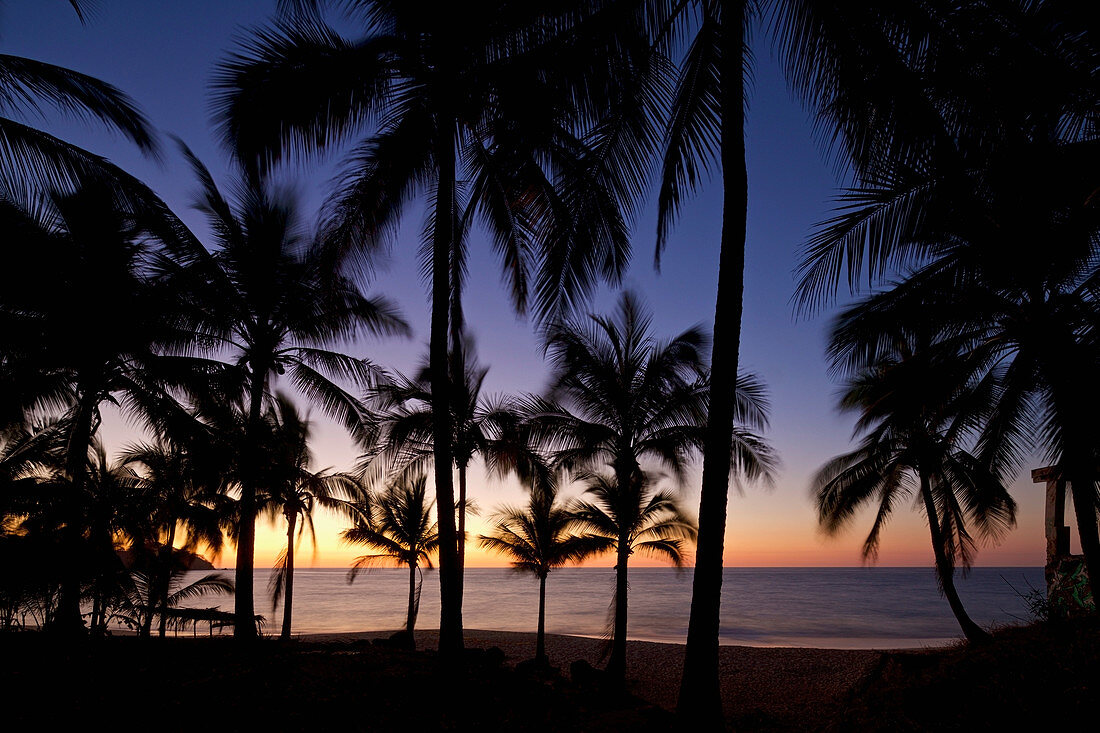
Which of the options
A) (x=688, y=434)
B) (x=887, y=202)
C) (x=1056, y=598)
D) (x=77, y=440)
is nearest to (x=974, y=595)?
(x=1056, y=598)

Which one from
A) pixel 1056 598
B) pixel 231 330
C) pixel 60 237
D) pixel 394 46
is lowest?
pixel 1056 598

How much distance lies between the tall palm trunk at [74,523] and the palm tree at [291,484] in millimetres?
2904

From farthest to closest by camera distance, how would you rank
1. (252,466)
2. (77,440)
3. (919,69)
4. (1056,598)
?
1. (1056,598)
2. (252,466)
3. (77,440)
4. (919,69)

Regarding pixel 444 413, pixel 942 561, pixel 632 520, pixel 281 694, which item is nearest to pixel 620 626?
pixel 632 520

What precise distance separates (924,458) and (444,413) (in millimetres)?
12525

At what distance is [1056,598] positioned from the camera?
1141 centimetres

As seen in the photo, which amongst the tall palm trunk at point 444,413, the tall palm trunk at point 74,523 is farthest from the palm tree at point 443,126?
the tall palm trunk at point 74,523

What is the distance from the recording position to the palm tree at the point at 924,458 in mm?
8508

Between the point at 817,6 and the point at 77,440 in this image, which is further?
the point at 77,440

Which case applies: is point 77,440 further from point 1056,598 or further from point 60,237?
point 1056,598

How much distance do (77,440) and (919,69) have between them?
38.5ft

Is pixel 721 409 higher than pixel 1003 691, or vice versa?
pixel 721 409

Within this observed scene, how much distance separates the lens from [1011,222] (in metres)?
6.99

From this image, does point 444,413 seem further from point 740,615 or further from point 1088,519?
point 740,615
